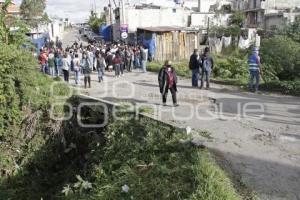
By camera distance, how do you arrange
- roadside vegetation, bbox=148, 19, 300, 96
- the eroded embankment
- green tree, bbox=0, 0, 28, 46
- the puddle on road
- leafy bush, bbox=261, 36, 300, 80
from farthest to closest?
leafy bush, bbox=261, 36, 300, 80
roadside vegetation, bbox=148, 19, 300, 96
green tree, bbox=0, 0, 28, 46
the puddle on road
the eroded embankment

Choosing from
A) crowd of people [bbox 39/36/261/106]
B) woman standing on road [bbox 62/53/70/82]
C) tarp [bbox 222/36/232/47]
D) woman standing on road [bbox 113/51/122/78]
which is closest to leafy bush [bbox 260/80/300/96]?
crowd of people [bbox 39/36/261/106]

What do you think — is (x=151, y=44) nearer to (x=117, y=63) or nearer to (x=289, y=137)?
(x=117, y=63)

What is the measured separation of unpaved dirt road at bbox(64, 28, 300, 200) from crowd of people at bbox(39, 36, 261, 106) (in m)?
0.59

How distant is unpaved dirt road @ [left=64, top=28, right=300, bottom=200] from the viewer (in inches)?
308

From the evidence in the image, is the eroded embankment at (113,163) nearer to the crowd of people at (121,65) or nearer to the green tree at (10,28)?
the crowd of people at (121,65)

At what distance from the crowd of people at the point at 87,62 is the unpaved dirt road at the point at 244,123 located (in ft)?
2.88

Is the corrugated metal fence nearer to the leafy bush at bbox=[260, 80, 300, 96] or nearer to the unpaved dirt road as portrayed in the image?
the unpaved dirt road

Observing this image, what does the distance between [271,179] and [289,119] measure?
14.3 feet

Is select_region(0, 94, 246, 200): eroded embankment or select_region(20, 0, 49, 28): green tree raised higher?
select_region(20, 0, 49, 28): green tree

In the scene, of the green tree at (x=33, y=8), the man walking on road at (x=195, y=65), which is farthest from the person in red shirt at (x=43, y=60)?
the green tree at (x=33, y=8)

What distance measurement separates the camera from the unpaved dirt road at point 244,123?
25.7ft

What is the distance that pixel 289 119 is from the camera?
1162 centimetres

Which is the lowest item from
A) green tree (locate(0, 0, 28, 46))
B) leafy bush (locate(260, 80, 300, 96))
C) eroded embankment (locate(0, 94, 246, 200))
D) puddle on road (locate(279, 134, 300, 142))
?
eroded embankment (locate(0, 94, 246, 200))

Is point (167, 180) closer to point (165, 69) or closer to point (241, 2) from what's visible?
point (165, 69)
